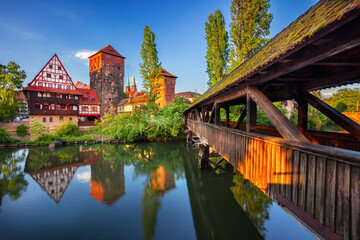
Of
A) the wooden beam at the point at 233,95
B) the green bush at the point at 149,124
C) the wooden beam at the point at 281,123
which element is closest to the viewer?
the wooden beam at the point at 281,123

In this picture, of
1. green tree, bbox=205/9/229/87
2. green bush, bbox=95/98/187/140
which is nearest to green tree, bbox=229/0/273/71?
green tree, bbox=205/9/229/87

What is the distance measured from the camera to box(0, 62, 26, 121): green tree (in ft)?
85.3

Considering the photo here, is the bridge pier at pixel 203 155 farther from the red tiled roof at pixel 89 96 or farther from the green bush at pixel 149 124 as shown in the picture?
the red tiled roof at pixel 89 96

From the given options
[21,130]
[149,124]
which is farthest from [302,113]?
[21,130]

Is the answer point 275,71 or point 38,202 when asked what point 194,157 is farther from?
point 275,71

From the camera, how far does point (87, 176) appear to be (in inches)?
445

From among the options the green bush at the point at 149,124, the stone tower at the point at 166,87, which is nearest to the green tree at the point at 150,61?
the green bush at the point at 149,124

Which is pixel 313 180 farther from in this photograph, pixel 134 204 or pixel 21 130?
pixel 21 130

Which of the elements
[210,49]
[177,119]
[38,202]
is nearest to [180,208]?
[38,202]

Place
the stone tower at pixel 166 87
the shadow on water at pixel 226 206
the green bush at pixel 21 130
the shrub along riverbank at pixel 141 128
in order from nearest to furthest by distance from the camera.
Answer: the shadow on water at pixel 226 206, the shrub along riverbank at pixel 141 128, the green bush at pixel 21 130, the stone tower at pixel 166 87

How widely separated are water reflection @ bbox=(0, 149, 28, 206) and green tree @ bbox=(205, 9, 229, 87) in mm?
20291

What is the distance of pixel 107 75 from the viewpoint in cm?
4009

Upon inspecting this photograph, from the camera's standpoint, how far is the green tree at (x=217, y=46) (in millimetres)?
22328

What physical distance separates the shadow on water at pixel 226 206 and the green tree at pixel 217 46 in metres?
15.1
